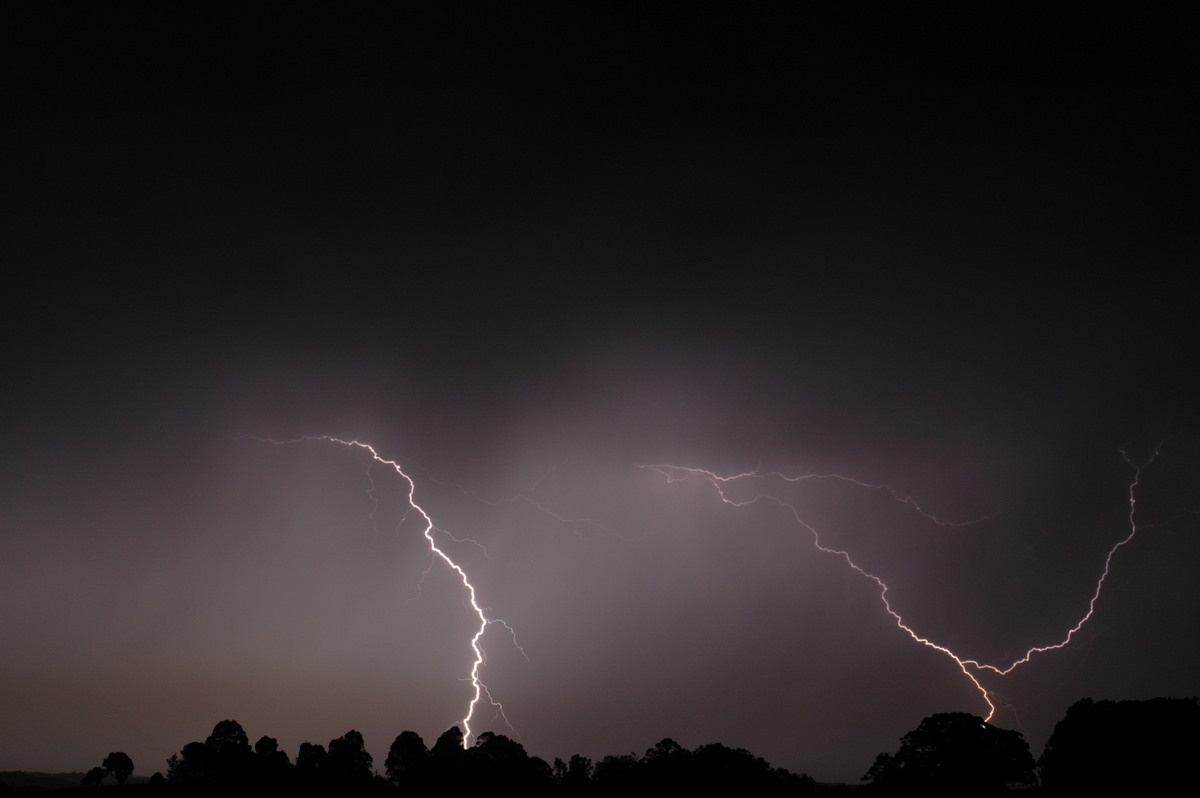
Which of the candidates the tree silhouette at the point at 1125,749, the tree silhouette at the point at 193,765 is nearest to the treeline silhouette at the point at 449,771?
the tree silhouette at the point at 193,765

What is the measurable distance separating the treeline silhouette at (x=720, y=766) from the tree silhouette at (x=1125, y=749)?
0.06 metres

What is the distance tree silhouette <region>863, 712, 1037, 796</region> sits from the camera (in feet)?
83.7

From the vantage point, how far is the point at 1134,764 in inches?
907

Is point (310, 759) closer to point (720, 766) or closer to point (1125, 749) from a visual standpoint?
point (720, 766)

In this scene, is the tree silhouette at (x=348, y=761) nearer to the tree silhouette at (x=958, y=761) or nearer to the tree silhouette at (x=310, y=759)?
the tree silhouette at (x=310, y=759)

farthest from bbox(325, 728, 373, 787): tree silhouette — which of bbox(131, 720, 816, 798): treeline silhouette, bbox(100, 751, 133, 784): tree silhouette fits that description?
bbox(100, 751, 133, 784): tree silhouette

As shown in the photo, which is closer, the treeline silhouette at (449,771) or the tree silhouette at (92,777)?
the treeline silhouette at (449,771)

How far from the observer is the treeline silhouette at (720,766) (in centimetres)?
2461

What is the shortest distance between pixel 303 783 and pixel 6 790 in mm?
12746

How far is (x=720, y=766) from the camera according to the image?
101ft

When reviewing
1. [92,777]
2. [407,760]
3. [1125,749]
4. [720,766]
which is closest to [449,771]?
[407,760]

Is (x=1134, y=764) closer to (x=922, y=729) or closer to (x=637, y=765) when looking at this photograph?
(x=922, y=729)

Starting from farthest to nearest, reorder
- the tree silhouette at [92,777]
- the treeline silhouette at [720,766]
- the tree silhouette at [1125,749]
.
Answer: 1. the tree silhouette at [92,777]
2. the treeline silhouette at [720,766]
3. the tree silhouette at [1125,749]

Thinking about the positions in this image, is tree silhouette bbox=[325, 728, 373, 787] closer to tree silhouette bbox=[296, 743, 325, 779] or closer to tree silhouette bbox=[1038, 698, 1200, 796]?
tree silhouette bbox=[296, 743, 325, 779]
